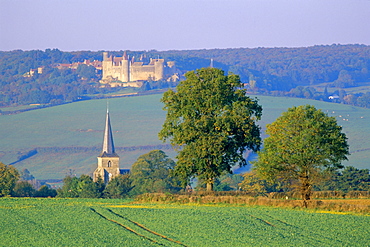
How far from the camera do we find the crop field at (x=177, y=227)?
2178 cm

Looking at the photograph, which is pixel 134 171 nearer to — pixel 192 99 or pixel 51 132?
pixel 192 99

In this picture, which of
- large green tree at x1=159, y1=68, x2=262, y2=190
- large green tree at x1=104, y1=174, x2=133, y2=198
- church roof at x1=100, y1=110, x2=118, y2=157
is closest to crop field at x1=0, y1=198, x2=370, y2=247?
large green tree at x1=159, y1=68, x2=262, y2=190

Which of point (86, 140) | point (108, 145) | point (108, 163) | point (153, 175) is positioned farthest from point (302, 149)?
point (86, 140)

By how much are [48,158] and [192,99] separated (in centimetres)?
14568

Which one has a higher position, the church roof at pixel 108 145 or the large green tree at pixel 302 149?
the large green tree at pixel 302 149

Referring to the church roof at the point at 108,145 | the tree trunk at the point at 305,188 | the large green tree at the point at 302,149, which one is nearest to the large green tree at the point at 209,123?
the large green tree at the point at 302,149

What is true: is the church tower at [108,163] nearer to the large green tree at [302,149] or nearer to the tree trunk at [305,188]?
the large green tree at [302,149]

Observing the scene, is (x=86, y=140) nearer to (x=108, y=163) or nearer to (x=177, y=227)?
(x=108, y=163)

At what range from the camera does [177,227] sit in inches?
957

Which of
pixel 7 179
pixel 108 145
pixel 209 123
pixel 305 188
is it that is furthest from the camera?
pixel 108 145

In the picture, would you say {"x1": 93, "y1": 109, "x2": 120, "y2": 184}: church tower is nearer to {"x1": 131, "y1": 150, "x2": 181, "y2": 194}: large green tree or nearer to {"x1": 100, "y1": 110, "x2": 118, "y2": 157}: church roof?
{"x1": 100, "y1": 110, "x2": 118, "y2": 157}: church roof

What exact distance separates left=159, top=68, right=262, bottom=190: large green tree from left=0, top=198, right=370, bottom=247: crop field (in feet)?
30.1

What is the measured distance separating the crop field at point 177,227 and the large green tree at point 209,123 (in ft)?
30.1

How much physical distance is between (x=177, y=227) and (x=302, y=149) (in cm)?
1313
